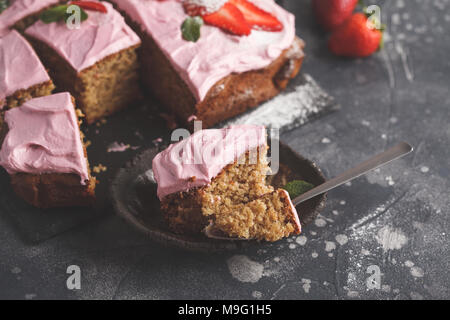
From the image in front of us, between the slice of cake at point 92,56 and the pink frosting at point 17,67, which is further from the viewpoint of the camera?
the slice of cake at point 92,56

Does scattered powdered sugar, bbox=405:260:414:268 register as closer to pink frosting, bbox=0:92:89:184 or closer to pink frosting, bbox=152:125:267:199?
pink frosting, bbox=152:125:267:199

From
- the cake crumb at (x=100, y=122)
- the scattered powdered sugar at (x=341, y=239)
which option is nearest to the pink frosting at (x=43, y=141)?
the cake crumb at (x=100, y=122)

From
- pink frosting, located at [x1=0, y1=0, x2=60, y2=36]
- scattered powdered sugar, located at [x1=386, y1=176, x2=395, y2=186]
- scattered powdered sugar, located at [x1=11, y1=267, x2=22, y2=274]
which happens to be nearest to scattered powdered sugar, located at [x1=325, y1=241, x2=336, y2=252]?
scattered powdered sugar, located at [x1=386, y1=176, x2=395, y2=186]

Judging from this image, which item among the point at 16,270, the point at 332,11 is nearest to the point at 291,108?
the point at 332,11

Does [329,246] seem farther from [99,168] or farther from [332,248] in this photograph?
[99,168]

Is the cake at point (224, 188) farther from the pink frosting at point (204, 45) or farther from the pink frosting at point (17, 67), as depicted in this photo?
the pink frosting at point (17, 67)

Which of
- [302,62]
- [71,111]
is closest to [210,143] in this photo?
[71,111]
